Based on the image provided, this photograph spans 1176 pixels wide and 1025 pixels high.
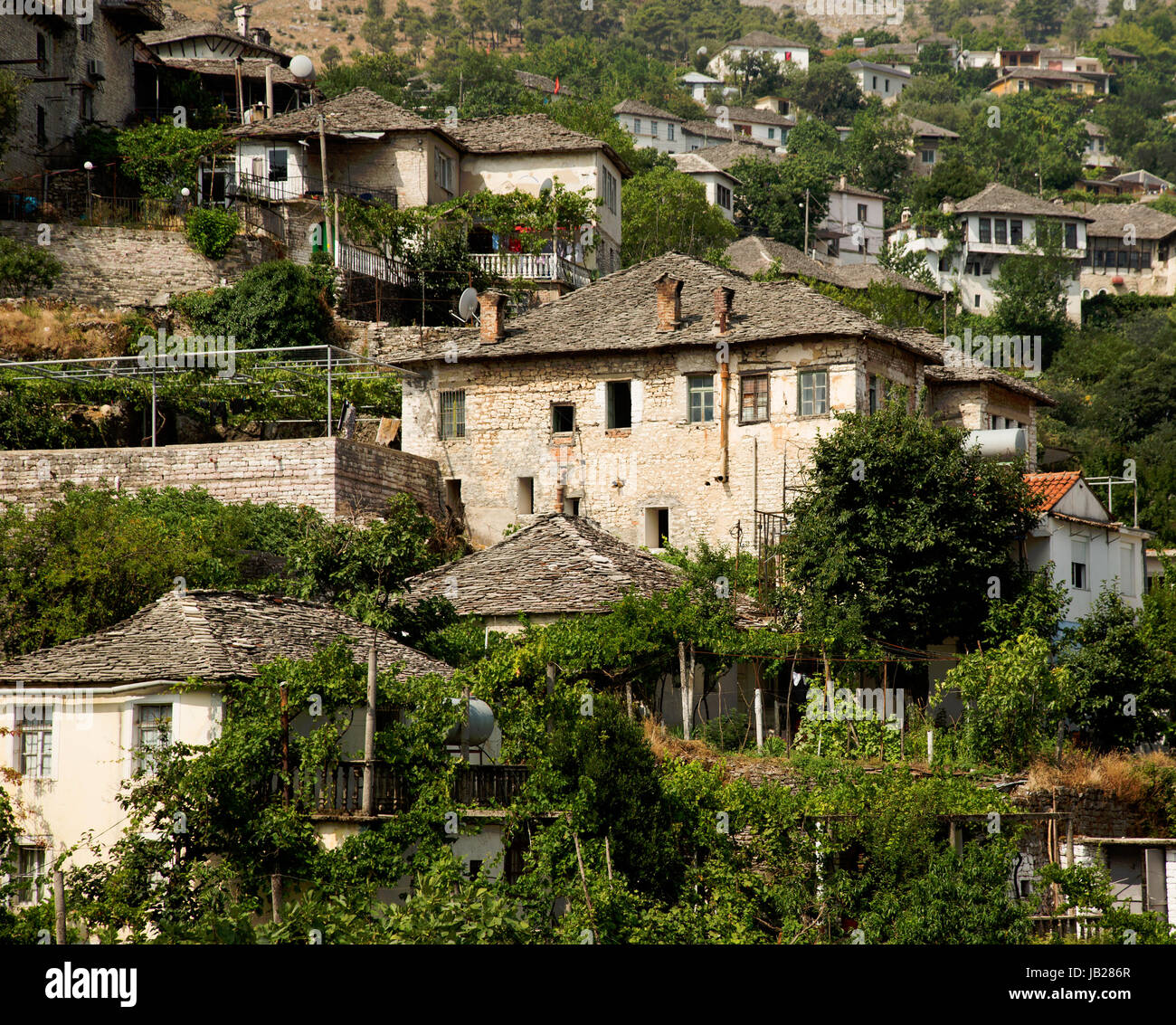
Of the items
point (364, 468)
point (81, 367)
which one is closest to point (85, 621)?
point (364, 468)

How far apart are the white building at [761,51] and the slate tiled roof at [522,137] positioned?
94.4 m

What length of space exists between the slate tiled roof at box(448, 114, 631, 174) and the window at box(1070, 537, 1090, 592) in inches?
909

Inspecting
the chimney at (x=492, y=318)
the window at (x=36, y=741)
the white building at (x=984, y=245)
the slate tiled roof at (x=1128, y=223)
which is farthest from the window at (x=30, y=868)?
the slate tiled roof at (x=1128, y=223)

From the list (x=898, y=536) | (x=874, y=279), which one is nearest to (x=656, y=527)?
(x=898, y=536)

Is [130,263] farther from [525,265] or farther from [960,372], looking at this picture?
[960,372]

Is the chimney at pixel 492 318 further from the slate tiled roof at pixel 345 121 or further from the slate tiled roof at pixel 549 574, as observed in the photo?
the slate tiled roof at pixel 345 121

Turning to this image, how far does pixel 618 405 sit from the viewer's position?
35719 mm

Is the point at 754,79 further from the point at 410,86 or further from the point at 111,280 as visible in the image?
the point at 111,280

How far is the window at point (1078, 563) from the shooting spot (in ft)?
107

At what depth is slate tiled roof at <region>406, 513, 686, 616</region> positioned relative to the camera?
2736 cm

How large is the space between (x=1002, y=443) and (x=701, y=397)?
6692 mm

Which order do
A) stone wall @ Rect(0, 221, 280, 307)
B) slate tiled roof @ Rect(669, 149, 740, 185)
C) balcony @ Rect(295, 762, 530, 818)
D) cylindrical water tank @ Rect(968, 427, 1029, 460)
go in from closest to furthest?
balcony @ Rect(295, 762, 530, 818)
cylindrical water tank @ Rect(968, 427, 1029, 460)
stone wall @ Rect(0, 221, 280, 307)
slate tiled roof @ Rect(669, 149, 740, 185)

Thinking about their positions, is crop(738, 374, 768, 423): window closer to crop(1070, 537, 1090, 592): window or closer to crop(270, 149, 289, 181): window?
crop(1070, 537, 1090, 592): window

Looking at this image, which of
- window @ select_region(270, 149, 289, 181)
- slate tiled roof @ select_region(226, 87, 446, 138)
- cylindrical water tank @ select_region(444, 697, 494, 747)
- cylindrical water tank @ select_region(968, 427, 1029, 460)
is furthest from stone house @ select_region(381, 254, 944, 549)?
window @ select_region(270, 149, 289, 181)
